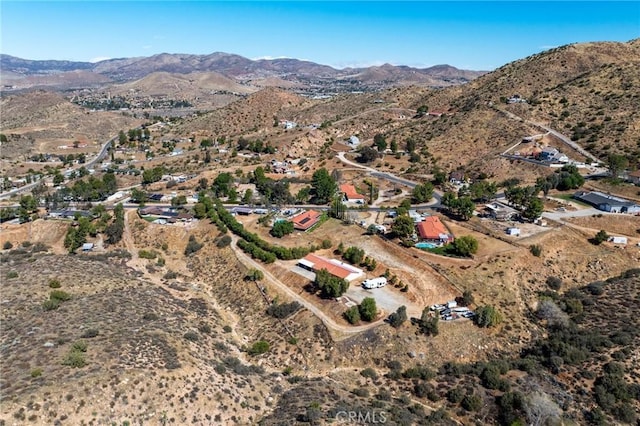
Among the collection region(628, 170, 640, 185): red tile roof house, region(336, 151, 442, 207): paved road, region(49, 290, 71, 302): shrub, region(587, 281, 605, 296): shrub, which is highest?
region(628, 170, 640, 185): red tile roof house

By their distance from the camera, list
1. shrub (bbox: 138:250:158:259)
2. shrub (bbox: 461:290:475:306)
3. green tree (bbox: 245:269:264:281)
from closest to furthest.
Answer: shrub (bbox: 461:290:475:306) < green tree (bbox: 245:269:264:281) < shrub (bbox: 138:250:158:259)

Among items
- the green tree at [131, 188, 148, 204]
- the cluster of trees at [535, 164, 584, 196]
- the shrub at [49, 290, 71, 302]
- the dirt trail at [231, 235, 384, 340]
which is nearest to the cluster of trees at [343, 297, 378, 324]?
the dirt trail at [231, 235, 384, 340]

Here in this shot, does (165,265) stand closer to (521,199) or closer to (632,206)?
(521,199)

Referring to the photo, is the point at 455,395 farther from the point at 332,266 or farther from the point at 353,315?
the point at 332,266

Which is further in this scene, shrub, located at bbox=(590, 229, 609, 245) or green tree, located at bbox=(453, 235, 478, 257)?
shrub, located at bbox=(590, 229, 609, 245)

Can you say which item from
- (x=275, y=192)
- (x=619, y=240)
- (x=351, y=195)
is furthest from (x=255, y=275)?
(x=619, y=240)

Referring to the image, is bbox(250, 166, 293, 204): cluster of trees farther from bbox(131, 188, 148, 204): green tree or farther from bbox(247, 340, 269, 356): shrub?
bbox(247, 340, 269, 356): shrub

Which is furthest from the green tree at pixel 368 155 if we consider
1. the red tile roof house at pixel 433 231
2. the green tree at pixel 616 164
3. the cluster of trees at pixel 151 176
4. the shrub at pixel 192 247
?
the shrub at pixel 192 247
